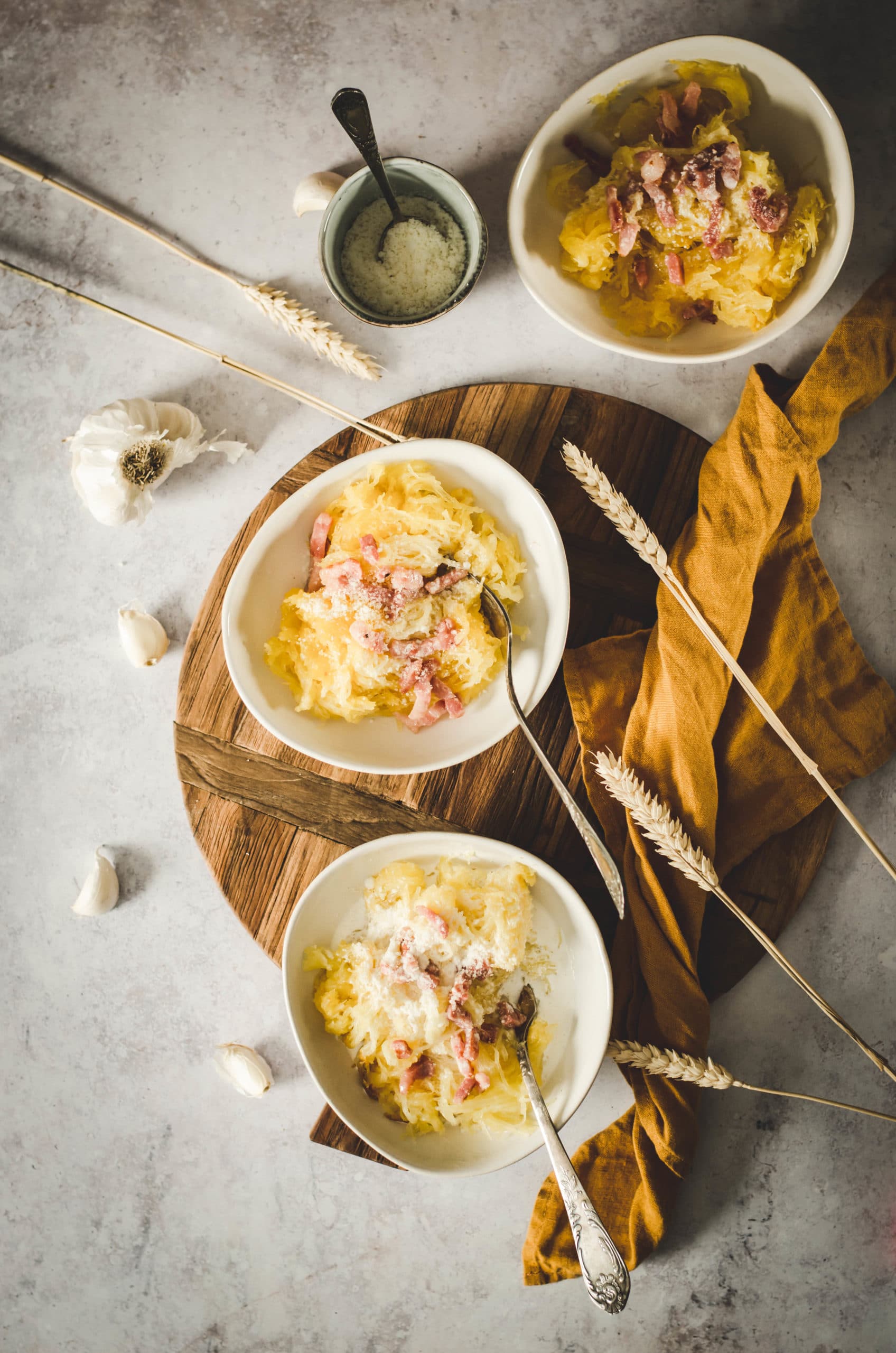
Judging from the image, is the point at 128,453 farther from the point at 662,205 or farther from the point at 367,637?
the point at 662,205

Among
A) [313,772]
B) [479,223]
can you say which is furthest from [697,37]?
[313,772]

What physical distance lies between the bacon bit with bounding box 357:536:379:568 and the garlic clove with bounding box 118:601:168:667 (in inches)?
36.1

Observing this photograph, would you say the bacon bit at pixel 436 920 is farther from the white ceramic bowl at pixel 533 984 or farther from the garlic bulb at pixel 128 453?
the garlic bulb at pixel 128 453

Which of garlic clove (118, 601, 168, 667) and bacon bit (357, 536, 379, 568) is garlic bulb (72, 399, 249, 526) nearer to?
garlic clove (118, 601, 168, 667)

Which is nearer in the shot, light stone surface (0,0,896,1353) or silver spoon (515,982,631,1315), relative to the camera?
silver spoon (515,982,631,1315)

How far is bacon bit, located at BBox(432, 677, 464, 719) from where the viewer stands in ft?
8.32

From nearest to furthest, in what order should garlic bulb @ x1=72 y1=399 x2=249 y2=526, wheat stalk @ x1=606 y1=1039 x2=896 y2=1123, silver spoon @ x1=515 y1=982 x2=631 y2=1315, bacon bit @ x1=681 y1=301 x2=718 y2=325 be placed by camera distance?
silver spoon @ x1=515 y1=982 x2=631 y2=1315
wheat stalk @ x1=606 y1=1039 x2=896 y2=1123
bacon bit @ x1=681 y1=301 x2=718 y2=325
garlic bulb @ x1=72 y1=399 x2=249 y2=526

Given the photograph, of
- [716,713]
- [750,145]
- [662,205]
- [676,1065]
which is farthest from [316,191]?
[676,1065]

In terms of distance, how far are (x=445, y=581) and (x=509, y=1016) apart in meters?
1.38

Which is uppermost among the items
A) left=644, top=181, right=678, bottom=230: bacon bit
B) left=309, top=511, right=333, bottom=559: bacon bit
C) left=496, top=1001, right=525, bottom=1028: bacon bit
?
left=644, top=181, right=678, bottom=230: bacon bit

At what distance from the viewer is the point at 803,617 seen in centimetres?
268

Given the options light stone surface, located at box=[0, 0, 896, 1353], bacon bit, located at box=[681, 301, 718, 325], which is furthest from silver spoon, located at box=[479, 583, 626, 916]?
bacon bit, located at box=[681, 301, 718, 325]

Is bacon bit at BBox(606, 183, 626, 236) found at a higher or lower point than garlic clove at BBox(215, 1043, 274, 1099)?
higher

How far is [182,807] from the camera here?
301cm
